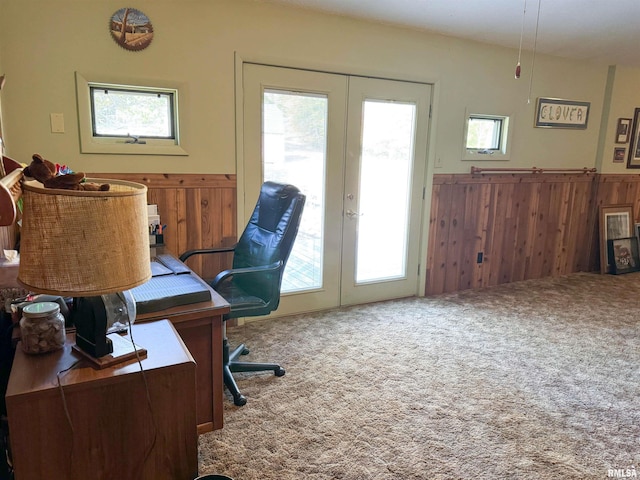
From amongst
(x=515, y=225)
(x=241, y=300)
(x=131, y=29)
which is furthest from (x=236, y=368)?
(x=515, y=225)

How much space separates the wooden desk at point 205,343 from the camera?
5.76 feet

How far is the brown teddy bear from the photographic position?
1048mm

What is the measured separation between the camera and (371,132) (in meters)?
3.52

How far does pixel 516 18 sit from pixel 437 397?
2.85 metres

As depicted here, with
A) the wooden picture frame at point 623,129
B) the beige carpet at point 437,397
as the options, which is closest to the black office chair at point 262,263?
the beige carpet at point 437,397

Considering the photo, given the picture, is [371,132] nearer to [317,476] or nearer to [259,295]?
[259,295]

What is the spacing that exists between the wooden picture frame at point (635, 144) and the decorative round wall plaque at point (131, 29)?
5.16m

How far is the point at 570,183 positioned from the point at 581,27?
1804 mm

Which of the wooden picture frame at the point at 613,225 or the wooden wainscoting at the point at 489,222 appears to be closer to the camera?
the wooden wainscoting at the point at 489,222

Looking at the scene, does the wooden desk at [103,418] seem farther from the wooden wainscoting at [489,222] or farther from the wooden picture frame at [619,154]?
the wooden picture frame at [619,154]

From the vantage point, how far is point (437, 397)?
7.77ft

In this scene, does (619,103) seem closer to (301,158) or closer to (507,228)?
(507,228)

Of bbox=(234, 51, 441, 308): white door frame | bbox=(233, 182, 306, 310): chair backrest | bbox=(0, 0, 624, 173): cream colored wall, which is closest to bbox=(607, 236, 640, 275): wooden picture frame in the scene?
bbox=(0, 0, 624, 173): cream colored wall

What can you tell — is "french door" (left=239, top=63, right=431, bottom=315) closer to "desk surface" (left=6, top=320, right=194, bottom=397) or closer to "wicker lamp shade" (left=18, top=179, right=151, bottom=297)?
"desk surface" (left=6, top=320, right=194, bottom=397)
